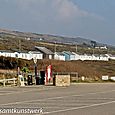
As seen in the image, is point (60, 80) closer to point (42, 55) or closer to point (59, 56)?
point (42, 55)

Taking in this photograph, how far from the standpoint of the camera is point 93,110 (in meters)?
17.4

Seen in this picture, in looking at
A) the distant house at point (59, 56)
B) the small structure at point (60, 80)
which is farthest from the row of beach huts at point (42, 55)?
the small structure at point (60, 80)

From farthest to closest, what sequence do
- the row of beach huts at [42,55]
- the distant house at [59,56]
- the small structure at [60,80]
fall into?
the distant house at [59,56], the row of beach huts at [42,55], the small structure at [60,80]

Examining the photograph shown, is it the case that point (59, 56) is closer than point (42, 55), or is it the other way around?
point (42, 55)

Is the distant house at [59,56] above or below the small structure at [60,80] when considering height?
above

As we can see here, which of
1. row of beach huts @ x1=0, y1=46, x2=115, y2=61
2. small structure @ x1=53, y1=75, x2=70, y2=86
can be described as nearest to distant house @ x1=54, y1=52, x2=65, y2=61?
row of beach huts @ x1=0, y1=46, x2=115, y2=61

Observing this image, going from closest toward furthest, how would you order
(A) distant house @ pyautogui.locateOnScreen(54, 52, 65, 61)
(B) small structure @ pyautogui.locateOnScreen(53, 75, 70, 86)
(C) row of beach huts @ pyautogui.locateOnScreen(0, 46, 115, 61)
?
(B) small structure @ pyautogui.locateOnScreen(53, 75, 70, 86)
(C) row of beach huts @ pyautogui.locateOnScreen(0, 46, 115, 61)
(A) distant house @ pyautogui.locateOnScreen(54, 52, 65, 61)

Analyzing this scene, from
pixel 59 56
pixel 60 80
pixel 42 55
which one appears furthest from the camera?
Answer: pixel 59 56

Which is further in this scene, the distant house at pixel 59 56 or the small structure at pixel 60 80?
the distant house at pixel 59 56

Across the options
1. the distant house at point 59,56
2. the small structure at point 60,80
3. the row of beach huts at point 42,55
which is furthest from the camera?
the distant house at point 59,56

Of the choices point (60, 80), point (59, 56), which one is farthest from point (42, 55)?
point (60, 80)

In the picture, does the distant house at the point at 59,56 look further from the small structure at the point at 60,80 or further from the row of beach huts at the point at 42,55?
the small structure at the point at 60,80

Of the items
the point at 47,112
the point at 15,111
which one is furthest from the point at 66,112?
the point at 15,111

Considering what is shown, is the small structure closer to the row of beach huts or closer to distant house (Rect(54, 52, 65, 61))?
the row of beach huts
